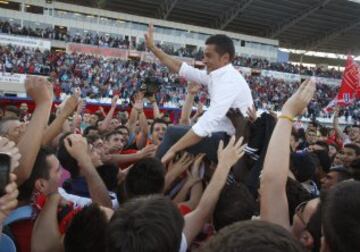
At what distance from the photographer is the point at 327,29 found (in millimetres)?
47281

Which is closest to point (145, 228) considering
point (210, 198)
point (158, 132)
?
point (210, 198)

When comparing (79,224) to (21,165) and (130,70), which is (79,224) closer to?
(21,165)

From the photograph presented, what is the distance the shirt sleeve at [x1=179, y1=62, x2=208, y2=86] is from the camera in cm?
324

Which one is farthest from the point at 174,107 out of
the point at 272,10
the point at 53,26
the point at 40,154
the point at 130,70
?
the point at 272,10

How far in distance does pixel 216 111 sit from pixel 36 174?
3.82 ft

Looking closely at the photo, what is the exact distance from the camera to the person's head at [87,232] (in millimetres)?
1793

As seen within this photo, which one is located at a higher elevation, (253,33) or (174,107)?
(253,33)

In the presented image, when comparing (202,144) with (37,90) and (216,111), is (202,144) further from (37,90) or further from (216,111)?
(37,90)

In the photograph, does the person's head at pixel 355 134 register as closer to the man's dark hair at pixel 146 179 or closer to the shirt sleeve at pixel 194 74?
the shirt sleeve at pixel 194 74

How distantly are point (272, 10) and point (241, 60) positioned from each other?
7.07 m

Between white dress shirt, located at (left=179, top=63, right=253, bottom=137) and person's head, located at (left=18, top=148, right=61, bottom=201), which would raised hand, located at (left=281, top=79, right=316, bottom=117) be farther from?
person's head, located at (left=18, top=148, right=61, bottom=201)

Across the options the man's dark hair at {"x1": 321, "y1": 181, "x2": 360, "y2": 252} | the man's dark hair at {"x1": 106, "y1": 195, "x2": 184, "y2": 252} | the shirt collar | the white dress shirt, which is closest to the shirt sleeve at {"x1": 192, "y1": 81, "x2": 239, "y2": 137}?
the white dress shirt

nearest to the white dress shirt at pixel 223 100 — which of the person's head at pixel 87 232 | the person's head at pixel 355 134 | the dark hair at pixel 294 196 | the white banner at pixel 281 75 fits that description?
the dark hair at pixel 294 196

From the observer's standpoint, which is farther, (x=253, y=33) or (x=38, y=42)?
(x=253, y=33)
